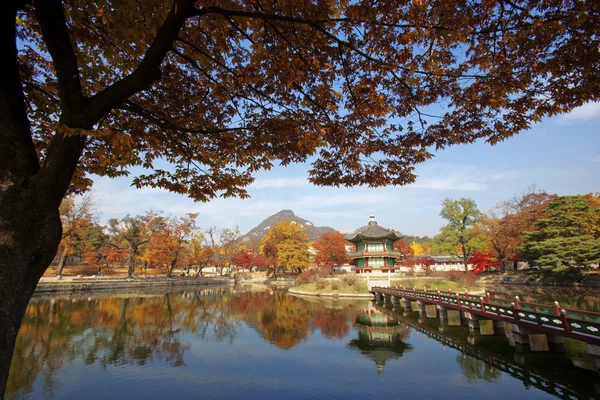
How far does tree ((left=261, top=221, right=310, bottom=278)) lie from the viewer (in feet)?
149

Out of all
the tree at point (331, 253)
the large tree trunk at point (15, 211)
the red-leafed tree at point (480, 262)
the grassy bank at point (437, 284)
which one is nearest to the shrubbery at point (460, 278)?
the grassy bank at point (437, 284)

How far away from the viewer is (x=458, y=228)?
1761 inches

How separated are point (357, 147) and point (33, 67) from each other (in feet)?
20.2

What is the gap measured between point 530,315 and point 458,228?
36.6 meters

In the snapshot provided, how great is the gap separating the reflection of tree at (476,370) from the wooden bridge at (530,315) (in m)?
2.32

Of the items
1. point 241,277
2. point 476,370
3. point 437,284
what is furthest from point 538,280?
point 241,277

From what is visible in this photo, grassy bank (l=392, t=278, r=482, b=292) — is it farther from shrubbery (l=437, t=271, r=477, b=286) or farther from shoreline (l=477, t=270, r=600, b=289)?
shoreline (l=477, t=270, r=600, b=289)

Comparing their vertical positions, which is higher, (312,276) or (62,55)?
(62,55)

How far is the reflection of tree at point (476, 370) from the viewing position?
9344 mm

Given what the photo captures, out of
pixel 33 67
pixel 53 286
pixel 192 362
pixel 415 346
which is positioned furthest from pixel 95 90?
pixel 53 286

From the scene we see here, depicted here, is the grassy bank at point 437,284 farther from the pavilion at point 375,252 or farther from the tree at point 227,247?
the tree at point 227,247

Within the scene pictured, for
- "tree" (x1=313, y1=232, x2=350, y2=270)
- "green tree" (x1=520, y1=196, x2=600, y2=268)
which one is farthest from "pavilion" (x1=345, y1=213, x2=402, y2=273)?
"green tree" (x1=520, y1=196, x2=600, y2=268)

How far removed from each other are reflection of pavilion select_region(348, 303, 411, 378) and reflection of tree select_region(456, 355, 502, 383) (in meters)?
2.20

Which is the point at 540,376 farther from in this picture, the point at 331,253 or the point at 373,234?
the point at 331,253
